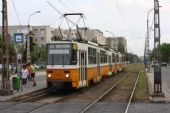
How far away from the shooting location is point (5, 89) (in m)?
25.2

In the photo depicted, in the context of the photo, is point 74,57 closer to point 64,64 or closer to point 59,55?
point 64,64

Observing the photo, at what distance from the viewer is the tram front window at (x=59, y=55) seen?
26.6 metres

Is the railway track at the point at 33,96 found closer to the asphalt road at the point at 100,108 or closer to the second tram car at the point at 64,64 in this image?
the second tram car at the point at 64,64

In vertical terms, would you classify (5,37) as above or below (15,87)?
above

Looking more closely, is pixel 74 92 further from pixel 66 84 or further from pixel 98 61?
pixel 98 61

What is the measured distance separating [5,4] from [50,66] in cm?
434

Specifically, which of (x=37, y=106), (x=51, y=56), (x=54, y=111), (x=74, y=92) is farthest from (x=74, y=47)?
(x=54, y=111)

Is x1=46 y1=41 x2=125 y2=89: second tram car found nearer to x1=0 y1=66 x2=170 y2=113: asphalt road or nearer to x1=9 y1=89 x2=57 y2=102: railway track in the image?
x1=9 y1=89 x2=57 y2=102: railway track

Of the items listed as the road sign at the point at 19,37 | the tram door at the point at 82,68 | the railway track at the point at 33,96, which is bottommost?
the railway track at the point at 33,96

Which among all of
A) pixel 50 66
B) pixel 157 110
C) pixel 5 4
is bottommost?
pixel 157 110

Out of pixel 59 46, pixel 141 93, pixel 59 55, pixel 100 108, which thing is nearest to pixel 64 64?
pixel 59 55

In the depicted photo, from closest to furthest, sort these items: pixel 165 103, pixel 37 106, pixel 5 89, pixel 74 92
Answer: pixel 37 106 < pixel 165 103 < pixel 5 89 < pixel 74 92

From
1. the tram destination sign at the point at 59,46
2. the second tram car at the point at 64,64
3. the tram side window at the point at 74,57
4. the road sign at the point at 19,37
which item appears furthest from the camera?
the road sign at the point at 19,37

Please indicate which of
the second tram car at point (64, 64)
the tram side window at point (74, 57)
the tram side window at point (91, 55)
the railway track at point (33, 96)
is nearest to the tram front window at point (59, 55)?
the second tram car at point (64, 64)
